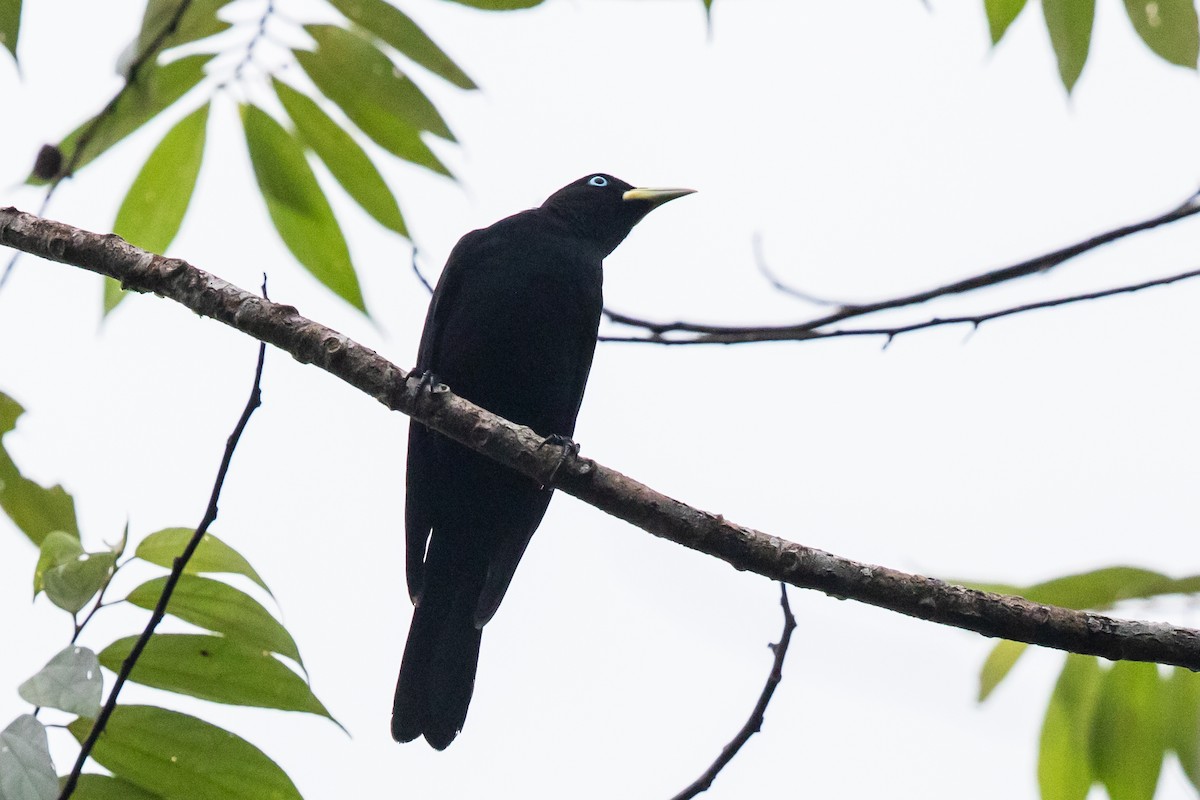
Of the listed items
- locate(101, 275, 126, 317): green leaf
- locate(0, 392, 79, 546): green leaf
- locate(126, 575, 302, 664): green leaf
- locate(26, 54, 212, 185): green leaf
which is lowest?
locate(126, 575, 302, 664): green leaf

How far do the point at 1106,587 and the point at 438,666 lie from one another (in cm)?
246

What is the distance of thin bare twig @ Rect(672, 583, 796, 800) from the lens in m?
2.37

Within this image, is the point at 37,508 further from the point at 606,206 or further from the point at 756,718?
the point at 606,206

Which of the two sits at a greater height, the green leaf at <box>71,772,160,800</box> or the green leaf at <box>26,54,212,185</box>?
the green leaf at <box>26,54,212,185</box>

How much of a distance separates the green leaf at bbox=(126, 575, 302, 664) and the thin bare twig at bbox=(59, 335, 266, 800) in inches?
1.7

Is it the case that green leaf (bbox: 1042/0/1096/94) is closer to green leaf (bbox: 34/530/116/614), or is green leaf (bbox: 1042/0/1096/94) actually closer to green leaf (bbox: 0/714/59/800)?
green leaf (bbox: 34/530/116/614)

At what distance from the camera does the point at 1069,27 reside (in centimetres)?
288

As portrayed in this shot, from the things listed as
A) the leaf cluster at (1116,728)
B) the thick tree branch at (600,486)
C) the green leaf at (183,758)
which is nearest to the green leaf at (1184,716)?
the leaf cluster at (1116,728)

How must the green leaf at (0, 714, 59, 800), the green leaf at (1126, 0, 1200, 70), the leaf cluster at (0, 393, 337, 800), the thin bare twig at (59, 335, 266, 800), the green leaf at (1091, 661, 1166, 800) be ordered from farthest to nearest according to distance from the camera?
the green leaf at (1091, 661, 1166, 800)
the green leaf at (1126, 0, 1200, 70)
the leaf cluster at (0, 393, 337, 800)
the thin bare twig at (59, 335, 266, 800)
the green leaf at (0, 714, 59, 800)

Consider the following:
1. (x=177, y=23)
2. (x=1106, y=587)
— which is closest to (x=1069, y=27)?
(x=1106, y=587)

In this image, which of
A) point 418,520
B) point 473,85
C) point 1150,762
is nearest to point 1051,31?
point 473,85

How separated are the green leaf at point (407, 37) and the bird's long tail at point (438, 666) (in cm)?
223

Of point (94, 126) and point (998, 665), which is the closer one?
point (94, 126)

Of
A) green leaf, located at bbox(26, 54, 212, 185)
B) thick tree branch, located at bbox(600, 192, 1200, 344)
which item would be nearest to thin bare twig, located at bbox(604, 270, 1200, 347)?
thick tree branch, located at bbox(600, 192, 1200, 344)
